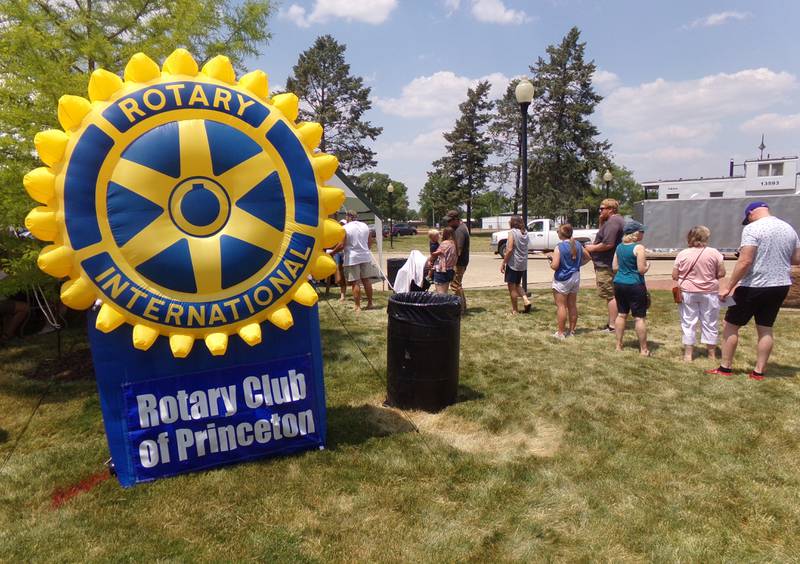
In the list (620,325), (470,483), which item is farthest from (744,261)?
(470,483)

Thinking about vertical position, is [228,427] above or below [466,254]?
below

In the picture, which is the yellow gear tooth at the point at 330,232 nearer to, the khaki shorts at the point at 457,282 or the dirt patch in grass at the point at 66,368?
the dirt patch in grass at the point at 66,368

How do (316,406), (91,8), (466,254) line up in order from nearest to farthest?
1. (316,406)
2. (91,8)
3. (466,254)

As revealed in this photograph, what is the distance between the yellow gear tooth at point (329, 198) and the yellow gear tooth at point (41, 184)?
1.53 meters

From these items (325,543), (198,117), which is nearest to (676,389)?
(325,543)

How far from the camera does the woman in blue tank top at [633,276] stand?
18.9 feet

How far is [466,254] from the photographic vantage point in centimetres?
823

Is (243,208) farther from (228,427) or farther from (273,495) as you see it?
(273,495)

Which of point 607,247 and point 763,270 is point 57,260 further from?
point 607,247

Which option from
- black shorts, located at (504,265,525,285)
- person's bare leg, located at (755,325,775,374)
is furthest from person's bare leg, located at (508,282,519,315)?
person's bare leg, located at (755,325,775,374)

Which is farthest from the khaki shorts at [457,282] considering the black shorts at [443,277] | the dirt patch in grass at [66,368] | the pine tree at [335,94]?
the pine tree at [335,94]

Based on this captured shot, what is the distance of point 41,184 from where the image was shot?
284 centimetres

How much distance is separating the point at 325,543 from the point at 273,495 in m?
0.57

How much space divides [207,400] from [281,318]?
0.74 m
